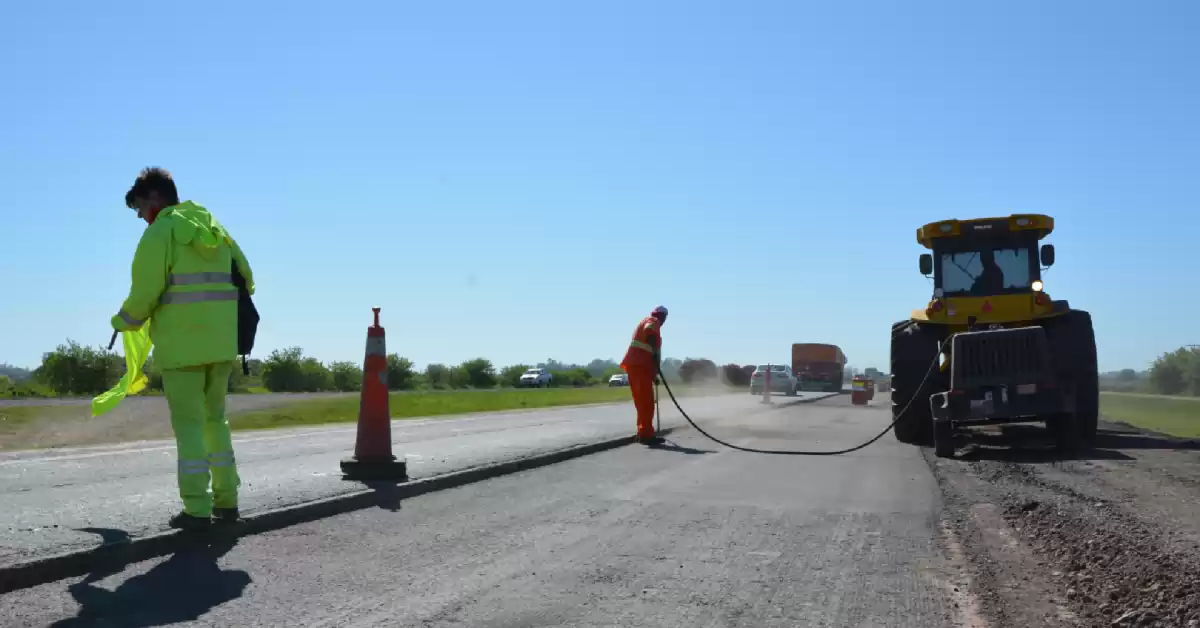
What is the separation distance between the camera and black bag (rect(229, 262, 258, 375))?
254 inches

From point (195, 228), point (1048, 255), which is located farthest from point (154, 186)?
point (1048, 255)

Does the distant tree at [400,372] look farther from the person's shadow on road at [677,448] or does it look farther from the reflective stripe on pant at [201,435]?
the reflective stripe on pant at [201,435]

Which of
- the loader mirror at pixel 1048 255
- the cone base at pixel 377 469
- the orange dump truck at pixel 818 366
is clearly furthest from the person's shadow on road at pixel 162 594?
the orange dump truck at pixel 818 366

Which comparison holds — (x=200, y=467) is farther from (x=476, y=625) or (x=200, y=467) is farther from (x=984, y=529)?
(x=984, y=529)

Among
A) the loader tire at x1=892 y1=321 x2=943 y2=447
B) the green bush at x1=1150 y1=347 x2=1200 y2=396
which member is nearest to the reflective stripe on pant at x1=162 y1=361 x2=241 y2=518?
the loader tire at x1=892 y1=321 x2=943 y2=447

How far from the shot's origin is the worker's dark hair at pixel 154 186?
6.19 m

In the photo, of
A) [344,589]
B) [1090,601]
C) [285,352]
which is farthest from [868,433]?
[285,352]

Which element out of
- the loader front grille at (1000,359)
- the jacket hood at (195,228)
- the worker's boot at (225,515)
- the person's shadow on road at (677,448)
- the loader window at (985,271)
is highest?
the loader window at (985,271)

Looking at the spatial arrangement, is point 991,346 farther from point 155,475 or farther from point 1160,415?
point 1160,415

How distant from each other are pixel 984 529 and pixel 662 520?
217 centimetres

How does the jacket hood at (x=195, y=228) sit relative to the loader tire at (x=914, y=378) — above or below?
above

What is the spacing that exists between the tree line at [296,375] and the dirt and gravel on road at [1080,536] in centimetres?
470

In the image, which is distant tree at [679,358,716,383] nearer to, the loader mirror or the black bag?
the loader mirror

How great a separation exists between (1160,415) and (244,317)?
3510 centimetres
